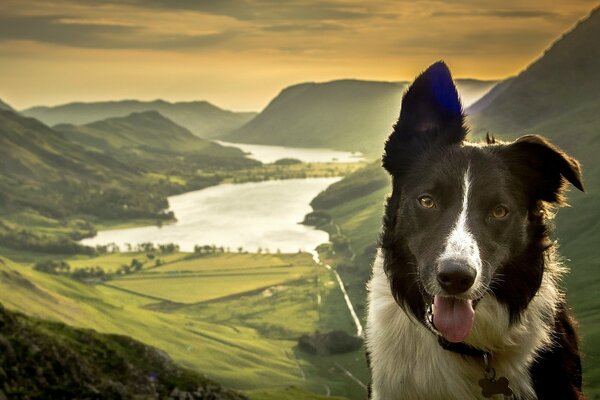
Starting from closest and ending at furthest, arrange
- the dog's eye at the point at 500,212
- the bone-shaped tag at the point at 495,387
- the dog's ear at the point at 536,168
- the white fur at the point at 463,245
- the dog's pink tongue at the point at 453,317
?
the white fur at the point at 463,245 → the dog's pink tongue at the point at 453,317 → the bone-shaped tag at the point at 495,387 → the dog's eye at the point at 500,212 → the dog's ear at the point at 536,168

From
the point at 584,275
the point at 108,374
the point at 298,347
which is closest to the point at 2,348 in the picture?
the point at 108,374

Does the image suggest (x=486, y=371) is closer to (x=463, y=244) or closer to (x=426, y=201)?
(x=463, y=244)

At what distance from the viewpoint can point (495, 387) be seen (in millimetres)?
7352

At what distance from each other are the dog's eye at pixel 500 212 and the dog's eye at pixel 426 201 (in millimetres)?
639

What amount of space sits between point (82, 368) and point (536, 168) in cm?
5461

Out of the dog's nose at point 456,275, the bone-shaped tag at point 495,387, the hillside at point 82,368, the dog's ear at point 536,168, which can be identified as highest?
the dog's ear at point 536,168

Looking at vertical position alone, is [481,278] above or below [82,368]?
above

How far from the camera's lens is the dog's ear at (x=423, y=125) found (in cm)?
801

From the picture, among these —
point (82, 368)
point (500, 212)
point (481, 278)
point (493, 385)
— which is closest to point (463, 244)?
point (481, 278)

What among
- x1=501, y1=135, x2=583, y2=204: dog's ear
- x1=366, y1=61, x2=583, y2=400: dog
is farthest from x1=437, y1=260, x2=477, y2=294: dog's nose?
x1=501, y1=135, x2=583, y2=204: dog's ear

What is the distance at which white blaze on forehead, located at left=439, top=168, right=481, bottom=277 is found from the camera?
665cm

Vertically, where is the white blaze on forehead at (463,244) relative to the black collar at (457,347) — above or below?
above

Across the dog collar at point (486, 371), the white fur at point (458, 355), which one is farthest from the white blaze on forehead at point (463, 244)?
the dog collar at point (486, 371)

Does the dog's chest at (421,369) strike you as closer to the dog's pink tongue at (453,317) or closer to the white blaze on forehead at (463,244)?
the dog's pink tongue at (453,317)
